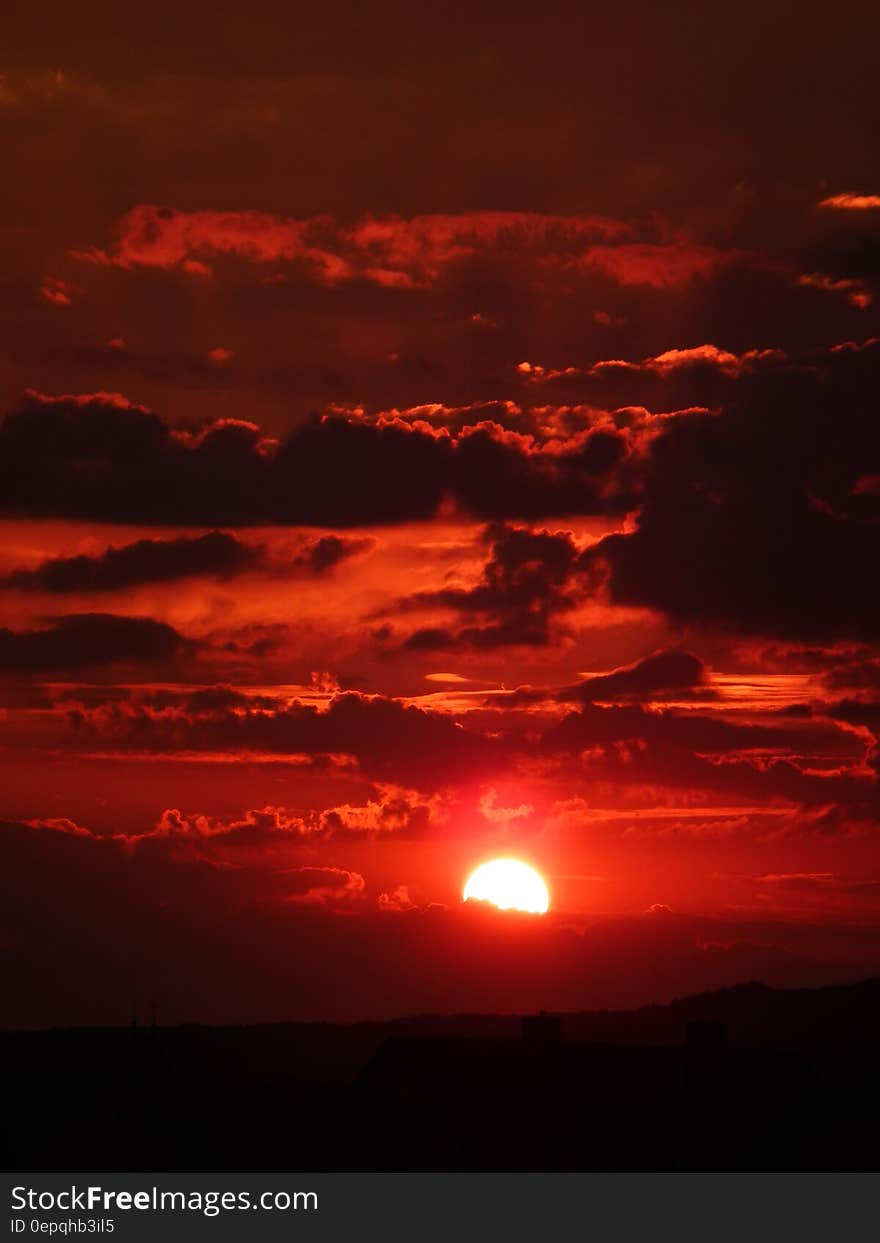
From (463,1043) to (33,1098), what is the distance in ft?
404

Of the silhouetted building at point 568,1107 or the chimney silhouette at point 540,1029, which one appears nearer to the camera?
the silhouetted building at point 568,1107

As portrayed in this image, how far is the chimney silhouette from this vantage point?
2359 inches

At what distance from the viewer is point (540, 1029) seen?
198 feet

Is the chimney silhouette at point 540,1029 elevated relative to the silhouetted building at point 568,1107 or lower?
elevated

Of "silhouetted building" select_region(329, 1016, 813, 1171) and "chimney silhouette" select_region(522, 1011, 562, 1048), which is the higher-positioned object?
"chimney silhouette" select_region(522, 1011, 562, 1048)

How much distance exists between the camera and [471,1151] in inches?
2205

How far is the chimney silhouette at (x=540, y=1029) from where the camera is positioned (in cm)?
5991

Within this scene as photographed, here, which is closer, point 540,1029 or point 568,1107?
point 568,1107

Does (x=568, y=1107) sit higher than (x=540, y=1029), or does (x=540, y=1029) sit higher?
(x=540, y=1029)

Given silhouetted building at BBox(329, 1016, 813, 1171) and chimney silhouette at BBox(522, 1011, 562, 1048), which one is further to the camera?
chimney silhouette at BBox(522, 1011, 562, 1048)
